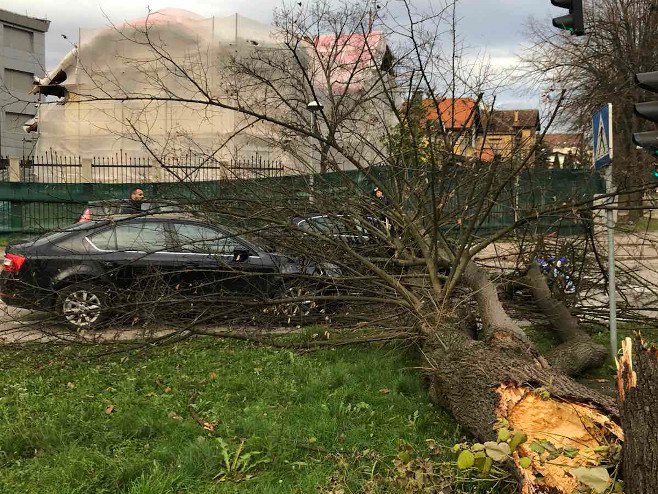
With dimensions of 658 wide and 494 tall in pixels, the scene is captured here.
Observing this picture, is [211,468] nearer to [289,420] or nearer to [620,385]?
[289,420]

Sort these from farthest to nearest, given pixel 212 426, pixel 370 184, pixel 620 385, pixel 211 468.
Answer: pixel 370 184 < pixel 212 426 < pixel 211 468 < pixel 620 385

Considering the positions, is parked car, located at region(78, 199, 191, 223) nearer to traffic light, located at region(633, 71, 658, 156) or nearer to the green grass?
the green grass

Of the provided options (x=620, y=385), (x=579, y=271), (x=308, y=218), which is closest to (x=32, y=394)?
(x=308, y=218)

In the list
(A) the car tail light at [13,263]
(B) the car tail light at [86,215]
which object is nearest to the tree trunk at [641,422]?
(B) the car tail light at [86,215]

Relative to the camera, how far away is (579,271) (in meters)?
6.69

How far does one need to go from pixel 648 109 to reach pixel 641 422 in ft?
9.17

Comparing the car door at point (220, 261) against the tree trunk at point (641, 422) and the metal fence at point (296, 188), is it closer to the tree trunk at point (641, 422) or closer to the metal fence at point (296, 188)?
the metal fence at point (296, 188)

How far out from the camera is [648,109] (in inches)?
178

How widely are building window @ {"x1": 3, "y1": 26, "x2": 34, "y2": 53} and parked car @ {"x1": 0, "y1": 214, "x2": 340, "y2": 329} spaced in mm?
61227

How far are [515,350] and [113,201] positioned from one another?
4132 mm

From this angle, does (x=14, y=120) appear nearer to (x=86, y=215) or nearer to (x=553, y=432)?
(x=86, y=215)

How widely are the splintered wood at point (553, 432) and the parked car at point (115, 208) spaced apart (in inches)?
148

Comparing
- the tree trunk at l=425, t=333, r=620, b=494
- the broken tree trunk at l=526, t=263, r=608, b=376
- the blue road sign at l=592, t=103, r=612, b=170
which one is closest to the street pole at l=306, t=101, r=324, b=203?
the broken tree trunk at l=526, t=263, r=608, b=376

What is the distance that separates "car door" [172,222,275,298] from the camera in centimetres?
595
